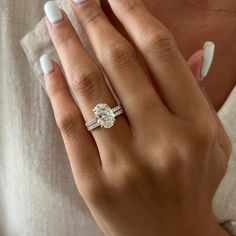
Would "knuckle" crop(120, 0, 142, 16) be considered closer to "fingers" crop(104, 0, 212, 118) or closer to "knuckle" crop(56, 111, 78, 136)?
"fingers" crop(104, 0, 212, 118)

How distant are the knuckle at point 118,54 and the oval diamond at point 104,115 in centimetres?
5

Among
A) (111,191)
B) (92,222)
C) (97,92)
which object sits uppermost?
(97,92)

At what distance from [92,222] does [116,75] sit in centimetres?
33

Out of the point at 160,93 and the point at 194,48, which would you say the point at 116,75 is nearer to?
the point at 160,93

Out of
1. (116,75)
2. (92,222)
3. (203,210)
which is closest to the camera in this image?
(116,75)

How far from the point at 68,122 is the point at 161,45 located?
0.52 feet

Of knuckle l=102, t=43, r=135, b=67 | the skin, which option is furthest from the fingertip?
the skin

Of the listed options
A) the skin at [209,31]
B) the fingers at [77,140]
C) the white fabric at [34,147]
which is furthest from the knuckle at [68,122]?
the skin at [209,31]

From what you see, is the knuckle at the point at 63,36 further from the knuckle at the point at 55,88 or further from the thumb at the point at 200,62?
the thumb at the point at 200,62

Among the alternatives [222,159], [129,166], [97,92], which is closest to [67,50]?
[97,92]

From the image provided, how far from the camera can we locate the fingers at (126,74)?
0.53 metres

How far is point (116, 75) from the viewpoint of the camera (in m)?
0.53

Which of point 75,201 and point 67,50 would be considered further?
point 75,201

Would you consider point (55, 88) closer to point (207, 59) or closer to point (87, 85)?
point (87, 85)
